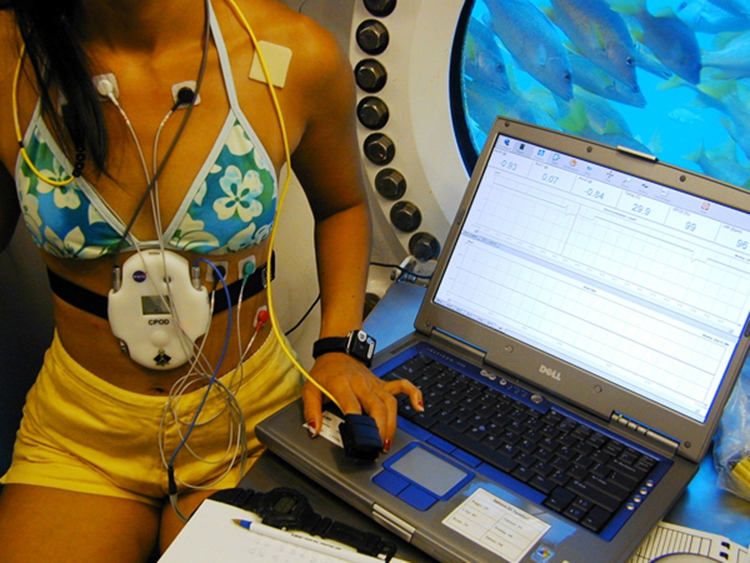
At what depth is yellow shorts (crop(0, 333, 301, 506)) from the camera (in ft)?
3.10

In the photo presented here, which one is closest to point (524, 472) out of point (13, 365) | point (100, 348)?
point (100, 348)

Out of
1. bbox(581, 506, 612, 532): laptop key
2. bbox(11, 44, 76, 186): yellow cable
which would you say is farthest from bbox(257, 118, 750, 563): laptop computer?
bbox(11, 44, 76, 186): yellow cable

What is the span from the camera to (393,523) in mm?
737

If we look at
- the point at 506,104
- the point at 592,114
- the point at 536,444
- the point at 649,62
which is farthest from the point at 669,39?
the point at 536,444

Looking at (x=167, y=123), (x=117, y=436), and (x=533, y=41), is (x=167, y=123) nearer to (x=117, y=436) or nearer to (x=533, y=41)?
(x=117, y=436)

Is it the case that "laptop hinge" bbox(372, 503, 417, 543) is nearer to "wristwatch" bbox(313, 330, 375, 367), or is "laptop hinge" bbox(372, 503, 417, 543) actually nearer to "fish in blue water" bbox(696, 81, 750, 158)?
"wristwatch" bbox(313, 330, 375, 367)

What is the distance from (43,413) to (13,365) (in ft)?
1.83

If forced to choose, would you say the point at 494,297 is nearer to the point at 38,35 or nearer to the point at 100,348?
the point at 100,348

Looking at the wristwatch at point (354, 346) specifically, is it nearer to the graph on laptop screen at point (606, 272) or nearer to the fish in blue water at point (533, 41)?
the graph on laptop screen at point (606, 272)

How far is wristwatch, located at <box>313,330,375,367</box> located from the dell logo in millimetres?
248

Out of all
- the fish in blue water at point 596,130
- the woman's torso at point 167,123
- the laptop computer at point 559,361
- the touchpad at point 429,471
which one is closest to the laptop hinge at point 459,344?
the laptop computer at point 559,361

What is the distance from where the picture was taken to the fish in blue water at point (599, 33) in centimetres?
112

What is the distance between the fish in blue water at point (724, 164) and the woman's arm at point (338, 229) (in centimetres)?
57

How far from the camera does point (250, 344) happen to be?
0.99 m
